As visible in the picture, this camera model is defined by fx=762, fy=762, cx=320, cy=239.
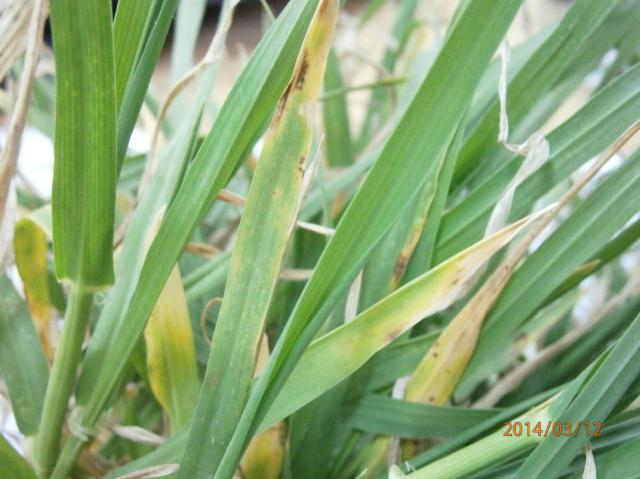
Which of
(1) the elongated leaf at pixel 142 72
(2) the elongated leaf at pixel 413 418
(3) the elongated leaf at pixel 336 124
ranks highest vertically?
(3) the elongated leaf at pixel 336 124

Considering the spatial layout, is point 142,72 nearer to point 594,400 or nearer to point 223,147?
point 223,147

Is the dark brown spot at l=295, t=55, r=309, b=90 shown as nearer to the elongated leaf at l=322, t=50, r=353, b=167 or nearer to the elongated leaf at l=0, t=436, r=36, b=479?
the elongated leaf at l=0, t=436, r=36, b=479

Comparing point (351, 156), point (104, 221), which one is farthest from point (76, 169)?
point (351, 156)

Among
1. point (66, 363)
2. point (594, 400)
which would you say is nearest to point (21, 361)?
point (66, 363)

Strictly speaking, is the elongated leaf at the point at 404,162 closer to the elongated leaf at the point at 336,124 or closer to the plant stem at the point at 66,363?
the plant stem at the point at 66,363

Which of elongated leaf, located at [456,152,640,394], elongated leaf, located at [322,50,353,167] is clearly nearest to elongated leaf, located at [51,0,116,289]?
elongated leaf, located at [456,152,640,394]

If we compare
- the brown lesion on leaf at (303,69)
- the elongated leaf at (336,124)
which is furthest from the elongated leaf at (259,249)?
the elongated leaf at (336,124)

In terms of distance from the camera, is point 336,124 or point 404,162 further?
point 336,124
